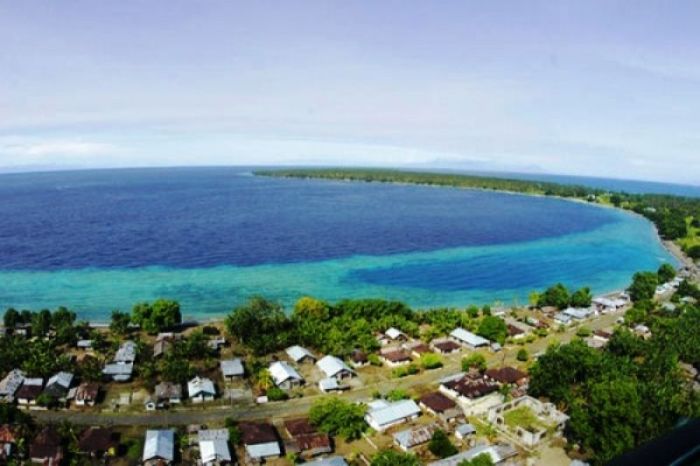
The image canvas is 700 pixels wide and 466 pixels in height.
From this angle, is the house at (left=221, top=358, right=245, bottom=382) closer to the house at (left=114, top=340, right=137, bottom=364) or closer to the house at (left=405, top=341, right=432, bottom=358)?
the house at (left=114, top=340, right=137, bottom=364)

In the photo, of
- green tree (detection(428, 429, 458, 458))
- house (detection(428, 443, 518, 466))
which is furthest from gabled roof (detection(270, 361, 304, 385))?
house (detection(428, 443, 518, 466))

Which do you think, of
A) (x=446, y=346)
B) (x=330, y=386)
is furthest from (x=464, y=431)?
(x=446, y=346)

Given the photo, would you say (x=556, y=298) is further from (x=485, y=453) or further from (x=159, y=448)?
(x=159, y=448)

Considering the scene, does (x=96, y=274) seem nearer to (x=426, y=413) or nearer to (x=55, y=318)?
(x=55, y=318)

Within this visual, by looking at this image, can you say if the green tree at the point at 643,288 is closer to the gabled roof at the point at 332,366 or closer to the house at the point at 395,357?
the house at the point at 395,357

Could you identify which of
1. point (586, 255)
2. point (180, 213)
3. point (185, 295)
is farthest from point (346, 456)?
point (180, 213)

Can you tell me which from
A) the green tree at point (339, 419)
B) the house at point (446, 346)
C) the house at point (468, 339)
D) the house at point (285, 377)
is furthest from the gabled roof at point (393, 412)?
the house at point (468, 339)

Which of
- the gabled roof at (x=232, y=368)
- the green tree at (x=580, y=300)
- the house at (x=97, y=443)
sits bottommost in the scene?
the house at (x=97, y=443)
